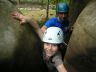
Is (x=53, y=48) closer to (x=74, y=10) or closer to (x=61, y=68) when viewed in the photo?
(x=61, y=68)

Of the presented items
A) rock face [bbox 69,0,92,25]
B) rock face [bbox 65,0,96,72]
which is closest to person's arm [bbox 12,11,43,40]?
rock face [bbox 65,0,96,72]

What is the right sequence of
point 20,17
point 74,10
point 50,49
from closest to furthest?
point 50,49, point 20,17, point 74,10

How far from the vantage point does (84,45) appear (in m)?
3.48

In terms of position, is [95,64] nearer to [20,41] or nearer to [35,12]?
[20,41]

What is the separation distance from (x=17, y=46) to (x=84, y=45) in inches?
24.3

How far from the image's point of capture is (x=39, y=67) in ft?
11.9

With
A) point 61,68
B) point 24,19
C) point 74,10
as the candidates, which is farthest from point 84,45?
point 74,10

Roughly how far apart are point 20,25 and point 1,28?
21 cm

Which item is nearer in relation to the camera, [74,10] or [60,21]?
[60,21]

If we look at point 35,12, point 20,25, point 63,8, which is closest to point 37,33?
point 20,25

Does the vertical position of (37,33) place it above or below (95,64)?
above

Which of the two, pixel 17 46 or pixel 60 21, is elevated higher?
pixel 60 21

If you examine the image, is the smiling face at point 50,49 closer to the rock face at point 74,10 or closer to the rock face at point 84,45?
the rock face at point 84,45

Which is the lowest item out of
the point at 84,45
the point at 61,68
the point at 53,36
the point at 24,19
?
the point at 61,68
